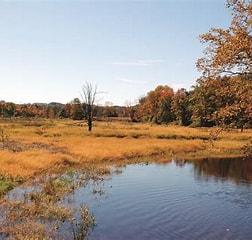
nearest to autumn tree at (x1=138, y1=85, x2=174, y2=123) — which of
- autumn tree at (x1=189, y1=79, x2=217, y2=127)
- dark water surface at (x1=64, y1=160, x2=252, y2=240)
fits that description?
dark water surface at (x1=64, y1=160, x2=252, y2=240)

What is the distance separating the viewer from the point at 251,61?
19938 mm

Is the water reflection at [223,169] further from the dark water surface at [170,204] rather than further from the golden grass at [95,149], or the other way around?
the golden grass at [95,149]

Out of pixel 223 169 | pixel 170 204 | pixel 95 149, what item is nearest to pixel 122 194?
pixel 170 204

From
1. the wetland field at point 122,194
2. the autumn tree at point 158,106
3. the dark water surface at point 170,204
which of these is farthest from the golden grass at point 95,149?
the autumn tree at point 158,106

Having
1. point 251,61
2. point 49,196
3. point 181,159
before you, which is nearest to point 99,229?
point 49,196

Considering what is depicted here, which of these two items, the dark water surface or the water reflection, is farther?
the water reflection

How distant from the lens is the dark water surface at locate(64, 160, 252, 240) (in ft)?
73.3

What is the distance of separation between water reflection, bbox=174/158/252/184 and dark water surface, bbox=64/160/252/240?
0.33 feet

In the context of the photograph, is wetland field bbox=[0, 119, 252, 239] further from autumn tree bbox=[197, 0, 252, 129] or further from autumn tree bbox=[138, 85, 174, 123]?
autumn tree bbox=[138, 85, 174, 123]

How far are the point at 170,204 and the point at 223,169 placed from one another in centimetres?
1963

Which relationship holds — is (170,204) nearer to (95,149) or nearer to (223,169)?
(223,169)

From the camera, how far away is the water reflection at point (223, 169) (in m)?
41.5

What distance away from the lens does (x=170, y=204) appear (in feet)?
94.5

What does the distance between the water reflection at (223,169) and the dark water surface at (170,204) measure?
101mm
